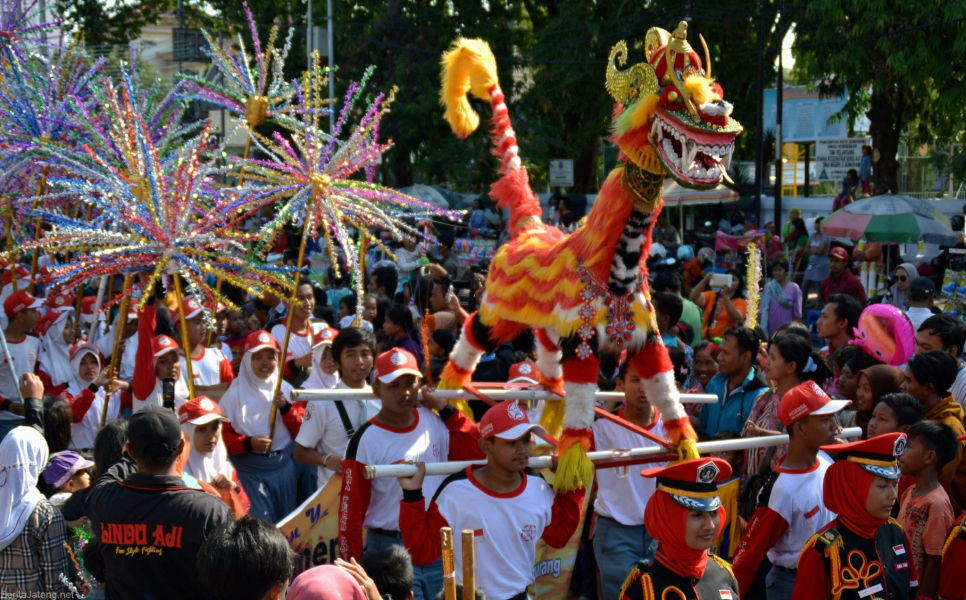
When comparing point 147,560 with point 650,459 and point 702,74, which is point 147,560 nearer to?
point 650,459

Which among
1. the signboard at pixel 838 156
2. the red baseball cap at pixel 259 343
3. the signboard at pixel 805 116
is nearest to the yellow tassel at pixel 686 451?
the red baseball cap at pixel 259 343

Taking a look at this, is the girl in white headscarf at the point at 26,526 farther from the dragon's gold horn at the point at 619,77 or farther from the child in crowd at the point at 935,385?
the child in crowd at the point at 935,385

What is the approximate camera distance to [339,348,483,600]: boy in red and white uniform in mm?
3668

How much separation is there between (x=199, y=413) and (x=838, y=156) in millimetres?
15341

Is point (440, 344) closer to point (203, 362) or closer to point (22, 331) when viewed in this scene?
point (203, 362)

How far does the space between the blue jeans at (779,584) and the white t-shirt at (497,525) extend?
91 cm

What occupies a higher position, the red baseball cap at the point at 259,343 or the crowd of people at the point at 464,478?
the red baseball cap at the point at 259,343

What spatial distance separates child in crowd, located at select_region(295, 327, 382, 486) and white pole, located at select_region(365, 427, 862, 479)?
Result: 1.19 metres

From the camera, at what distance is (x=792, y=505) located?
136 inches

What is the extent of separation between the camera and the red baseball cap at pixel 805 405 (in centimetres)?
355

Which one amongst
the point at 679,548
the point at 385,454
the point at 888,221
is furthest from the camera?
the point at 888,221

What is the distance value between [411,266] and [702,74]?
662 centimetres

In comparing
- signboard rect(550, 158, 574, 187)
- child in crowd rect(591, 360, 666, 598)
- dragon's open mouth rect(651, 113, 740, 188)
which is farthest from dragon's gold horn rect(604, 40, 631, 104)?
signboard rect(550, 158, 574, 187)

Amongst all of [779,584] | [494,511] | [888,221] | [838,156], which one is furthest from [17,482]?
[838,156]
